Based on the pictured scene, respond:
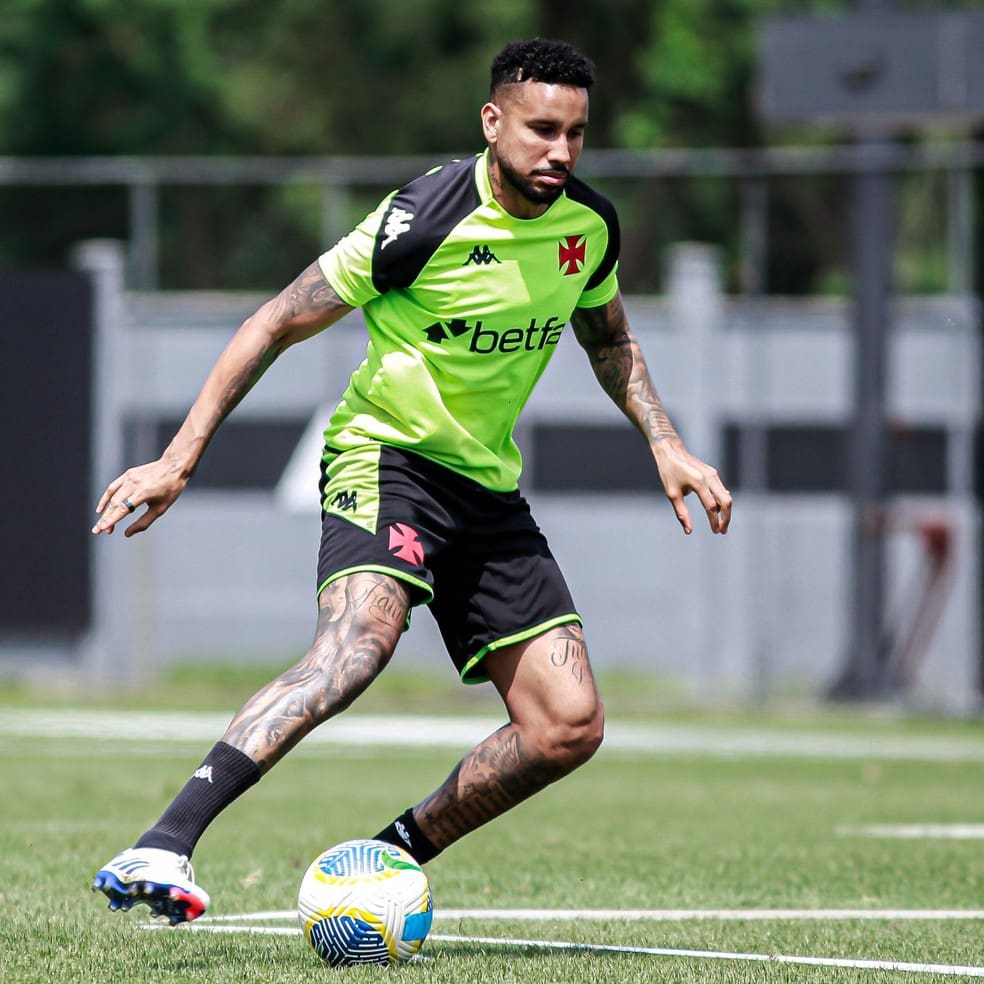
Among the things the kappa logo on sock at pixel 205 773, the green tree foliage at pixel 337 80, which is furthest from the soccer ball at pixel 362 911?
the green tree foliage at pixel 337 80

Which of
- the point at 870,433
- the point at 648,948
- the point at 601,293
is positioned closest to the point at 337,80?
the point at 870,433

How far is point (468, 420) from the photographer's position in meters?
5.81

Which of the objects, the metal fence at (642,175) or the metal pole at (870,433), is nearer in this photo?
the metal pole at (870,433)

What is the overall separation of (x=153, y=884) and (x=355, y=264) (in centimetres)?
181

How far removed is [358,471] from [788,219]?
21935 millimetres

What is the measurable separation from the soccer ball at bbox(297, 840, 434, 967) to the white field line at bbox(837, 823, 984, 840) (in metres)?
3.91

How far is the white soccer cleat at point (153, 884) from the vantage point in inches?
Answer: 188

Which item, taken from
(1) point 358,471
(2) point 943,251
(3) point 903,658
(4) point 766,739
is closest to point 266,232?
(2) point 943,251

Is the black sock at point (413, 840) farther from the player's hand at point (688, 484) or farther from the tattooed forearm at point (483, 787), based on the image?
the player's hand at point (688, 484)

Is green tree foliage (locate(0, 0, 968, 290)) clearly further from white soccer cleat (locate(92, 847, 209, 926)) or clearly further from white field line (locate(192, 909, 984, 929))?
white soccer cleat (locate(92, 847, 209, 926))

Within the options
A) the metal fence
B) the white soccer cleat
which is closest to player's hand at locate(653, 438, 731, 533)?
the white soccer cleat

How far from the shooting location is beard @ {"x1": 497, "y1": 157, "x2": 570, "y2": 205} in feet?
18.5

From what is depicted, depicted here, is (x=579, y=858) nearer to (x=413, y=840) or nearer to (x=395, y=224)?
(x=413, y=840)

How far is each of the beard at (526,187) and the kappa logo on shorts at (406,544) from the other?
96 cm
